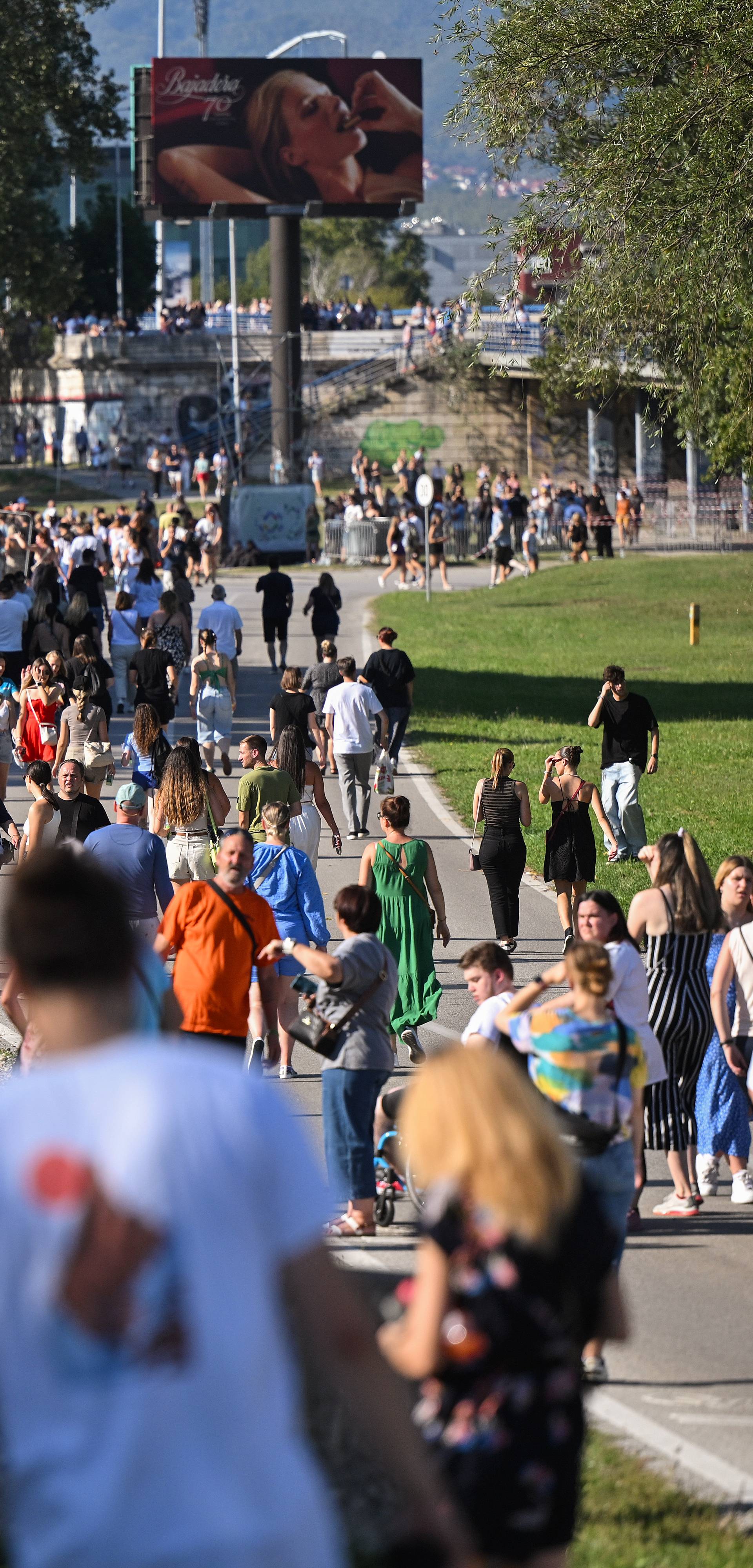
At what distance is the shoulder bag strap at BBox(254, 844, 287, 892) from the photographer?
34.2 ft

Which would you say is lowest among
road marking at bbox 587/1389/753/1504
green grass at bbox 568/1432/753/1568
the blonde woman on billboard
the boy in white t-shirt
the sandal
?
the sandal

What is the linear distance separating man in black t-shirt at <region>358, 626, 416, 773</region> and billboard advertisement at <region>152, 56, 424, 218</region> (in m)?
41.0

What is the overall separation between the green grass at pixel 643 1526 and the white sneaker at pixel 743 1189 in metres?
2.98

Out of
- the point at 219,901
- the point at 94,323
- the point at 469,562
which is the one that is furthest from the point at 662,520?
the point at 219,901

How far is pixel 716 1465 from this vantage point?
230 inches

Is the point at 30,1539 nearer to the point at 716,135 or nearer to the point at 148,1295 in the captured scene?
the point at 148,1295

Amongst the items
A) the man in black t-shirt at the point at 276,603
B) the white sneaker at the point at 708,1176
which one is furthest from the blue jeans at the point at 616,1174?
the man in black t-shirt at the point at 276,603

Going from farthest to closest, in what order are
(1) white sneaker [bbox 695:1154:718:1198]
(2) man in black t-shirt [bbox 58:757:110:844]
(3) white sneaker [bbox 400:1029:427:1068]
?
(2) man in black t-shirt [bbox 58:757:110:844]
(3) white sneaker [bbox 400:1029:427:1068]
(1) white sneaker [bbox 695:1154:718:1198]

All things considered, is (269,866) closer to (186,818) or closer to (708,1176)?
(186,818)

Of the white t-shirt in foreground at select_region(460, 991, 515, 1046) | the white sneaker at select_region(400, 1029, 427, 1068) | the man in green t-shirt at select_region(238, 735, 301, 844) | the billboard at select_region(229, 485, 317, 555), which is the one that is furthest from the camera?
the billboard at select_region(229, 485, 317, 555)

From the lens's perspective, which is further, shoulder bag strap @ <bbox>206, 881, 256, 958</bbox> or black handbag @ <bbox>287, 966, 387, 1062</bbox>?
shoulder bag strap @ <bbox>206, 881, 256, 958</bbox>

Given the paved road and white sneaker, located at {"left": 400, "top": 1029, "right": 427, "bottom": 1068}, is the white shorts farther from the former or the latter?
white sneaker, located at {"left": 400, "top": 1029, "right": 427, "bottom": 1068}

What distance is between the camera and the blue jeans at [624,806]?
53.3ft

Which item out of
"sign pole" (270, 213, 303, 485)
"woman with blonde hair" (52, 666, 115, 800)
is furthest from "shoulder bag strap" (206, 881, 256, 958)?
"sign pole" (270, 213, 303, 485)
